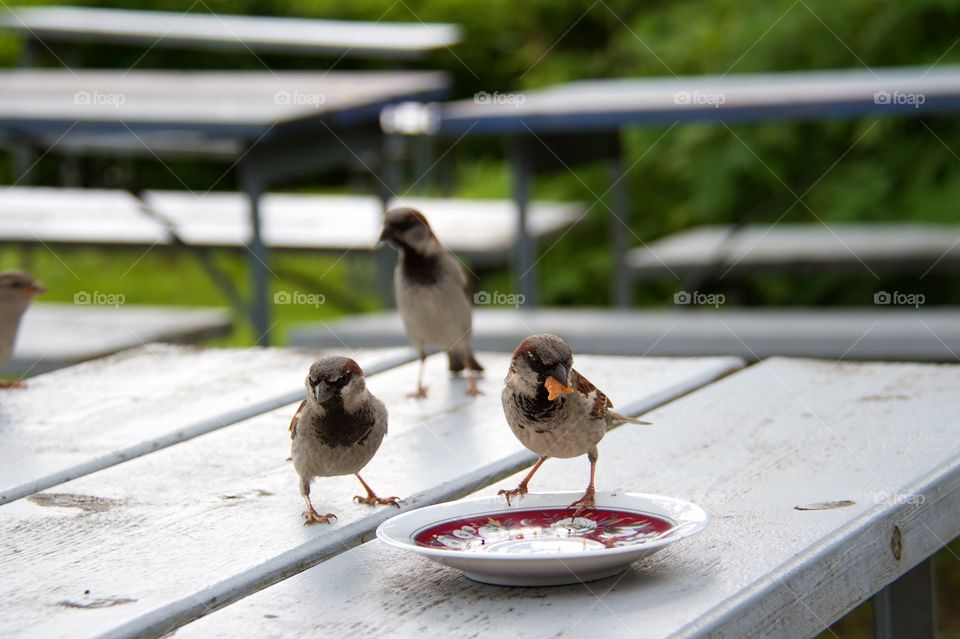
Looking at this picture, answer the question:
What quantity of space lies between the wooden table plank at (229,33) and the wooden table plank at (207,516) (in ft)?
27.2

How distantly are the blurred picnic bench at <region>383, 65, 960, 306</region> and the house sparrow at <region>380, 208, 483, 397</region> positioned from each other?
2.61m

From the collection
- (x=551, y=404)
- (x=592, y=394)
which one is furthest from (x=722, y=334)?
(x=551, y=404)

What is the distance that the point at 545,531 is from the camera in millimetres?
1933

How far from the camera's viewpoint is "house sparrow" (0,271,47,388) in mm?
3573

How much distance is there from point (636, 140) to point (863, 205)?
5.26 ft

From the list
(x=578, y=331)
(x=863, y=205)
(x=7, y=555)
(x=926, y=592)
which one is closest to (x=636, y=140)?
(x=863, y=205)

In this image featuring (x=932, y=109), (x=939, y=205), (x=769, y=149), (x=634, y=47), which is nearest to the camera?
(x=932, y=109)

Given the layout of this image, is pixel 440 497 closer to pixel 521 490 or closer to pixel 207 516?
pixel 521 490

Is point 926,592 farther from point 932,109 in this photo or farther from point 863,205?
point 863,205

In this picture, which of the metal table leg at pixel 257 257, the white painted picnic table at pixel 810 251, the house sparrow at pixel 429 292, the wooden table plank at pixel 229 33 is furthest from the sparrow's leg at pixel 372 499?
the wooden table plank at pixel 229 33

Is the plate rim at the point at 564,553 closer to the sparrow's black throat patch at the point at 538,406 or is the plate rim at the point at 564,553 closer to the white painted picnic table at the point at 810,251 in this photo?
the sparrow's black throat patch at the point at 538,406

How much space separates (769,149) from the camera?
862cm

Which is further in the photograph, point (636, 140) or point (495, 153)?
point (495, 153)

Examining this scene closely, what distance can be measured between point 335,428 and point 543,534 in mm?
414
